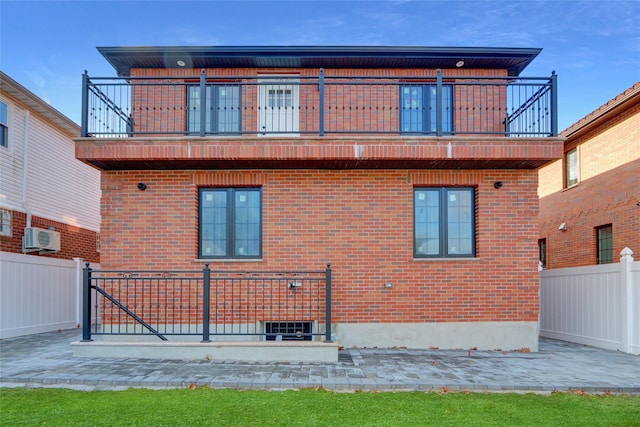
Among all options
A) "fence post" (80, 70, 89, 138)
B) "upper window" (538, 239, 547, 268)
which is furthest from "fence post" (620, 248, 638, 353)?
"fence post" (80, 70, 89, 138)

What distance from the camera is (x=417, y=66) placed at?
10078 mm

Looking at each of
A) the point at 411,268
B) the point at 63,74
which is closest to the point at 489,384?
the point at 411,268

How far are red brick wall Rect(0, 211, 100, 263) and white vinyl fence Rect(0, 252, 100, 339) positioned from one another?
21.9 inches

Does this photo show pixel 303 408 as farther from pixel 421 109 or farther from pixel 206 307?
pixel 421 109

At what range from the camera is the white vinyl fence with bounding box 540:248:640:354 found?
838cm

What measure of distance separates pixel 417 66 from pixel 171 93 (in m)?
5.38

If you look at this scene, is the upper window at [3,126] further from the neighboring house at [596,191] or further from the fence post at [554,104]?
the neighboring house at [596,191]

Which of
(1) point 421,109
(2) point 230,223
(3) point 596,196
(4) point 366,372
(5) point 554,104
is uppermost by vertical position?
(1) point 421,109

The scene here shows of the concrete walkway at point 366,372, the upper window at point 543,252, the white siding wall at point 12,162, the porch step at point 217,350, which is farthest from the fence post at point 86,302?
the upper window at point 543,252

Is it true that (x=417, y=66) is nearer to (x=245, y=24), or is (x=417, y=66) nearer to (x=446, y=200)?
(x=446, y=200)

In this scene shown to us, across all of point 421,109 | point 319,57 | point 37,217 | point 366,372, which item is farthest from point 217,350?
point 37,217

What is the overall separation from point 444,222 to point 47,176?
1089 centimetres

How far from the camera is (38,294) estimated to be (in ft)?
36.8

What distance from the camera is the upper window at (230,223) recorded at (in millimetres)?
8836
